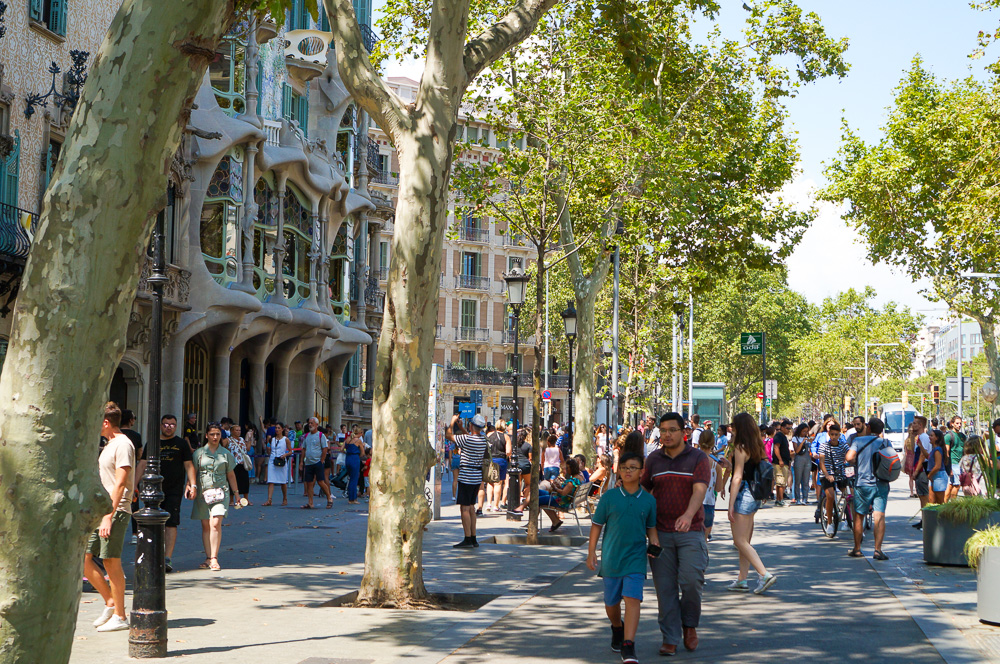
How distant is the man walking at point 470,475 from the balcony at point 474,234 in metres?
56.8

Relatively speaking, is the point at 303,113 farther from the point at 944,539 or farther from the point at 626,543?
the point at 626,543

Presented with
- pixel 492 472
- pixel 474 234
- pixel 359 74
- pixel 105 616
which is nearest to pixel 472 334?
pixel 474 234

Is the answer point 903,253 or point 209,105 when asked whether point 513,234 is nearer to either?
point 209,105

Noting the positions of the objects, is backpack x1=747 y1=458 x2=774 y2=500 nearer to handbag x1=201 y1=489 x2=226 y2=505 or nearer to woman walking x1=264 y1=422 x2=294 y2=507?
handbag x1=201 y1=489 x2=226 y2=505

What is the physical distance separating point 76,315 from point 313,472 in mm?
19204

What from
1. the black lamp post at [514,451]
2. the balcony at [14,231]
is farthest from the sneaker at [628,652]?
the balcony at [14,231]

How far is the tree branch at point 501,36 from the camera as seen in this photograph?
11031mm

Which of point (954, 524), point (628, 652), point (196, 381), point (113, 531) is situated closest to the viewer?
point (628, 652)

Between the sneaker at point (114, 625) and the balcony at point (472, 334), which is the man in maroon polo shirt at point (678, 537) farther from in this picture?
the balcony at point (472, 334)

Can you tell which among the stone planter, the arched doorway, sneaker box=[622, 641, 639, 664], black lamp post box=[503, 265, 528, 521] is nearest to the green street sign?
black lamp post box=[503, 265, 528, 521]

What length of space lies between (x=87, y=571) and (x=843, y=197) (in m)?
34.0

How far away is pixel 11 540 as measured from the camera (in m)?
3.78

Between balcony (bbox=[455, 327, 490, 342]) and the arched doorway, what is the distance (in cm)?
4176

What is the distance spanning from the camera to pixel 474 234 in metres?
73.8
